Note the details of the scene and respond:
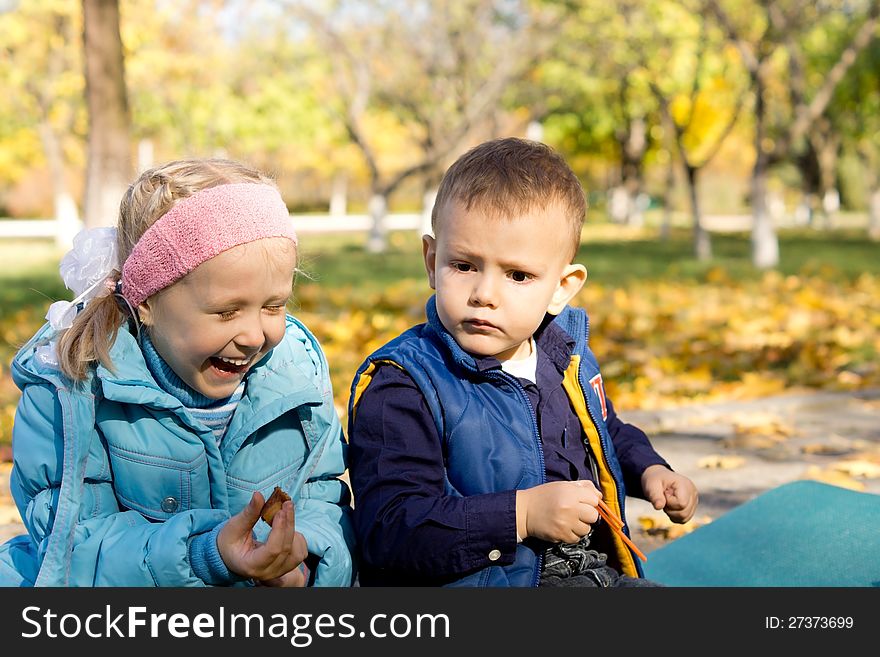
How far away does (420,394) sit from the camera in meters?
2.29

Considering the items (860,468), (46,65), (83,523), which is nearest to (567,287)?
(83,523)

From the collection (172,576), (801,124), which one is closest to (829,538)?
(172,576)

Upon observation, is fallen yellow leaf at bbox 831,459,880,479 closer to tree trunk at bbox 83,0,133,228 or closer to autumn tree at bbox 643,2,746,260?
tree trunk at bbox 83,0,133,228

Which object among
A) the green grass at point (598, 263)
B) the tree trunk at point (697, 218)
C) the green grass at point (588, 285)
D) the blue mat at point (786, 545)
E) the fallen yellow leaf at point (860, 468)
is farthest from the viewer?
the tree trunk at point (697, 218)

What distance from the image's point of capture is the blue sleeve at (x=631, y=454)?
2.69 meters

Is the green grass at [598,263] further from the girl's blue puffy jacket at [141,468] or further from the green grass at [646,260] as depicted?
the girl's blue puffy jacket at [141,468]

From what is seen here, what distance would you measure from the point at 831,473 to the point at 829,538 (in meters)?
1.39

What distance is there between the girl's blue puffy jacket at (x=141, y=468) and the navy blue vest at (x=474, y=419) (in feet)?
0.63

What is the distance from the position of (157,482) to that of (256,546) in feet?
0.95

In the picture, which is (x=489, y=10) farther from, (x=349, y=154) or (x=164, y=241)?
(x=349, y=154)

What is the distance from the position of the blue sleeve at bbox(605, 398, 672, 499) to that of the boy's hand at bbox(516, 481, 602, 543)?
1.72 feet

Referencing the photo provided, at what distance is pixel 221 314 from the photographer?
2207 mm

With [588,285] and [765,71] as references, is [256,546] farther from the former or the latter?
[765,71]
